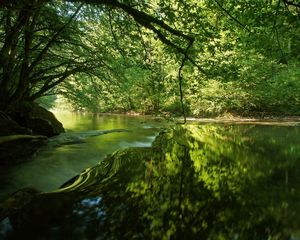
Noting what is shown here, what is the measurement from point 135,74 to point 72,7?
4801 mm

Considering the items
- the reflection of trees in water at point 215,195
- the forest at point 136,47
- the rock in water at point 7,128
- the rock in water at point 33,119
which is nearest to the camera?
the reflection of trees in water at point 215,195

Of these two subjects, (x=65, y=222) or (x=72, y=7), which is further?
(x=72, y=7)

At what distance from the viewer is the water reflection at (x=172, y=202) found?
5871mm

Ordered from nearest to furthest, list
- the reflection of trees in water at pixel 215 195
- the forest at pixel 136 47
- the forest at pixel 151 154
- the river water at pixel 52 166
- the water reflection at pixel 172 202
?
the water reflection at pixel 172 202 < the reflection of trees in water at pixel 215 195 < the forest at pixel 151 154 < the river water at pixel 52 166 < the forest at pixel 136 47

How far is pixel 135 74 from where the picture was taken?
1739cm

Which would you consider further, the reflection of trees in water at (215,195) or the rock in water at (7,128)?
the rock in water at (7,128)

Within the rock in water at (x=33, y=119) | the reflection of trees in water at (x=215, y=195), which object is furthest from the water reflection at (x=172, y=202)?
the rock in water at (x=33, y=119)

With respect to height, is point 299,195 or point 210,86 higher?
point 210,86

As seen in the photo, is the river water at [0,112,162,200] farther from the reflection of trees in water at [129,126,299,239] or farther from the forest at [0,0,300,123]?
the forest at [0,0,300,123]

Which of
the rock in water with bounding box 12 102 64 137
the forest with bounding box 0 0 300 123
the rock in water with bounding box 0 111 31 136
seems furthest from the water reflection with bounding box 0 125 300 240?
the rock in water with bounding box 12 102 64 137

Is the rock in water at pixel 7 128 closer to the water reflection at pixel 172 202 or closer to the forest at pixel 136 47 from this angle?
the forest at pixel 136 47

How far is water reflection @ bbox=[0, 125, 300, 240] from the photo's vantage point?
5.87 m

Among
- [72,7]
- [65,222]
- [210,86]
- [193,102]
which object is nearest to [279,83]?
[210,86]

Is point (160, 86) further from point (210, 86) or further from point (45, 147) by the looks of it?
point (210, 86)
